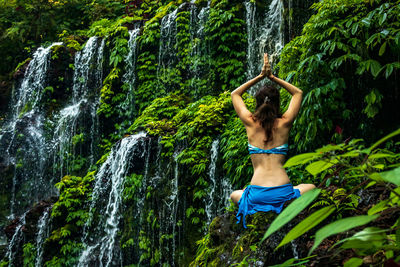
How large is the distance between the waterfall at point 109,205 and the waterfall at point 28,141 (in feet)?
14.6

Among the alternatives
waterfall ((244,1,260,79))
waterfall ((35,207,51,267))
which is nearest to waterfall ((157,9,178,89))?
waterfall ((244,1,260,79))

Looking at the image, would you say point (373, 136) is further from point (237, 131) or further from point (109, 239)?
point (109, 239)

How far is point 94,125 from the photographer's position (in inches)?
486

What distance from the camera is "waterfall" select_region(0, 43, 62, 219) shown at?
39.8 feet

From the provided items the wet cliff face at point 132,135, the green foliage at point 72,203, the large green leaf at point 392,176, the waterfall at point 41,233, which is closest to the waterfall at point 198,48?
the wet cliff face at point 132,135

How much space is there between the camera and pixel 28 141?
495 inches

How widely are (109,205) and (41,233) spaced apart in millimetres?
2141

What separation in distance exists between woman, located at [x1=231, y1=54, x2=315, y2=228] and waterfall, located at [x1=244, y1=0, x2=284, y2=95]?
5434 millimetres

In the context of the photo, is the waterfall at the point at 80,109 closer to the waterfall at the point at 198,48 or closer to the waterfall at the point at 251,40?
the waterfall at the point at 198,48

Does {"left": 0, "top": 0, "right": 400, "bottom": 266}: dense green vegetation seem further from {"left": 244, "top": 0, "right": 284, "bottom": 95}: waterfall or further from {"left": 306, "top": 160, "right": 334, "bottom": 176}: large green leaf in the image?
{"left": 244, "top": 0, "right": 284, "bottom": 95}: waterfall

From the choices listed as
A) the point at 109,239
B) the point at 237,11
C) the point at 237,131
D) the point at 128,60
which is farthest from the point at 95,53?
the point at 237,131

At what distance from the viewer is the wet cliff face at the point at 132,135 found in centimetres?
699

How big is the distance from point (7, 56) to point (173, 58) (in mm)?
8900

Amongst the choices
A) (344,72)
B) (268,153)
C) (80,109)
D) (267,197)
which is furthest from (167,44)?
(267,197)
